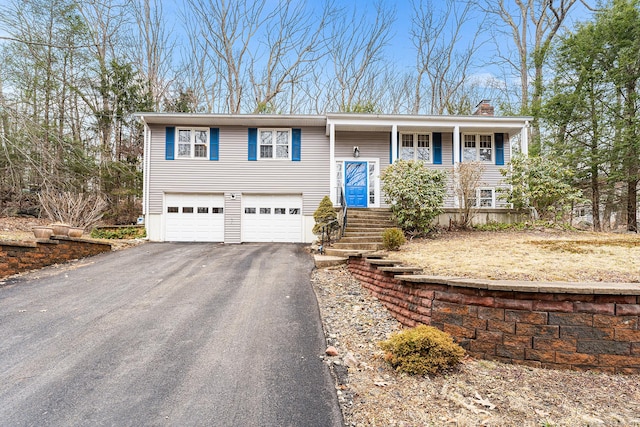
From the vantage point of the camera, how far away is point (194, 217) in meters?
12.3

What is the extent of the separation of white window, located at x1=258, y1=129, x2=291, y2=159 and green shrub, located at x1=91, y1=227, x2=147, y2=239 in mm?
5415

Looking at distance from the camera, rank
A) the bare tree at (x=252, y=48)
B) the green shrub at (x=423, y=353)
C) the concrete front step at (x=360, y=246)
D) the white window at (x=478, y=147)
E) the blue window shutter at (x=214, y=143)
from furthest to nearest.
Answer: the bare tree at (x=252, y=48), the white window at (x=478, y=147), the blue window shutter at (x=214, y=143), the concrete front step at (x=360, y=246), the green shrub at (x=423, y=353)

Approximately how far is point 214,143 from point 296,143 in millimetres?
3226

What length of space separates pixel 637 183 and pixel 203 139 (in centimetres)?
1796

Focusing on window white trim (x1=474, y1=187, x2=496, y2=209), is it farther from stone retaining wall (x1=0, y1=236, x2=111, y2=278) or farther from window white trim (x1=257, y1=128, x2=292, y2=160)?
stone retaining wall (x1=0, y1=236, x2=111, y2=278)

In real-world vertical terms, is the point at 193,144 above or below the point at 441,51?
below

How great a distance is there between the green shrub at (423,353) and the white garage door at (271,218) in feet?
29.9

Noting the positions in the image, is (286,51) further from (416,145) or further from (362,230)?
(362,230)

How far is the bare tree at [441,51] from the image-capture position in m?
21.1

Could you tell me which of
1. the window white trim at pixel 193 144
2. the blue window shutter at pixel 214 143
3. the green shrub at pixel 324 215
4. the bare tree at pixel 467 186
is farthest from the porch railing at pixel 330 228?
the window white trim at pixel 193 144

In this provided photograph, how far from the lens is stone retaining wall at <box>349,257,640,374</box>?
3.17 m

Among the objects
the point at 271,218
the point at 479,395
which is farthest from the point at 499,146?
the point at 479,395

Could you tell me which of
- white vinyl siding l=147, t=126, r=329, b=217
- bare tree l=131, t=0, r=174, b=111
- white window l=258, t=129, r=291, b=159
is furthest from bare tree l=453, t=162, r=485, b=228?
bare tree l=131, t=0, r=174, b=111

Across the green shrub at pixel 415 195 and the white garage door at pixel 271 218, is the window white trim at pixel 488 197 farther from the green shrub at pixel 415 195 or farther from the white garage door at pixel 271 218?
the white garage door at pixel 271 218
